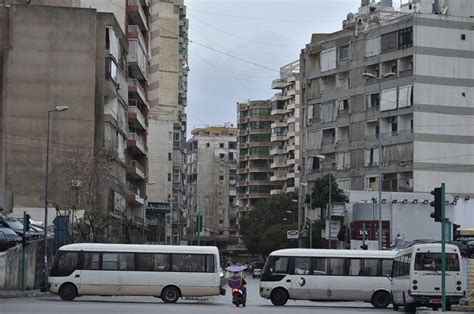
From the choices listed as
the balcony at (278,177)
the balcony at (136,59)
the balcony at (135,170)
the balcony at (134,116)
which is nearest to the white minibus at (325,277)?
the balcony at (135,170)

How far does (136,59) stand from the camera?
8481cm

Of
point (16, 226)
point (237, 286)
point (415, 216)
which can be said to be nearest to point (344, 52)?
point (415, 216)

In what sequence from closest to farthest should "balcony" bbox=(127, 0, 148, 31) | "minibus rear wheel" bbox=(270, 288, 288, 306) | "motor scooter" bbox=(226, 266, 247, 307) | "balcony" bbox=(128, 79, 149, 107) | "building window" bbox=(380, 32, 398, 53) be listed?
"motor scooter" bbox=(226, 266, 247, 307) < "minibus rear wheel" bbox=(270, 288, 288, 306) < "balcony" bbox=(128, 79, 149, 107) < "balcony" bbox=(127, 0, 148, 31) < "building window" bbox=(380, 32, 398, 53)

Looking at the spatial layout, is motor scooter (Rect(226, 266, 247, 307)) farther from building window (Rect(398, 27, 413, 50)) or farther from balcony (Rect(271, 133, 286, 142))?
balcony (Rect(271, 133, 286, 142))

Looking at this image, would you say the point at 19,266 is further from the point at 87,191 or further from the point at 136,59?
the point at 136,59

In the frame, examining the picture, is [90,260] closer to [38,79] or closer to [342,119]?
[38,79]

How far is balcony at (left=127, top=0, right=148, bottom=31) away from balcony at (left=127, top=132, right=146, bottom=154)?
9.53 metres

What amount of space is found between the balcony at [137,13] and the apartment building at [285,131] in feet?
202

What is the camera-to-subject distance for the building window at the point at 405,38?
283 feet

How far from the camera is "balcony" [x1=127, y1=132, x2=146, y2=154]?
8527 centimetres

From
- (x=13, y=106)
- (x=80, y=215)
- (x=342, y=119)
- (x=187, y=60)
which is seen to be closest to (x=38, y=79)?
(x=13, y=106)

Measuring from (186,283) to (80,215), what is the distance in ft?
81.9

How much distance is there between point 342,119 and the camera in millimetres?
93938

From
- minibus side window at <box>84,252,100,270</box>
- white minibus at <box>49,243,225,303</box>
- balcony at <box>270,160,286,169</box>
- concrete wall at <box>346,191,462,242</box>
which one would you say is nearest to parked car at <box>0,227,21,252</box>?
white minibus at <box>49,243,225,303</box>
